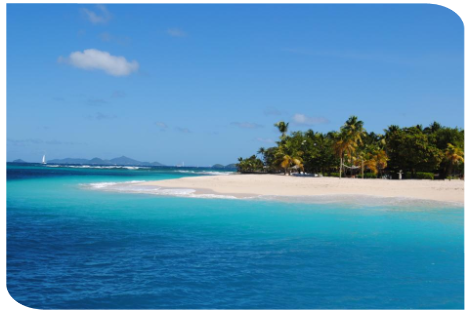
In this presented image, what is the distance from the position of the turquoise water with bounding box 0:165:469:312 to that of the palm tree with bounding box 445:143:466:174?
4720 centimetres

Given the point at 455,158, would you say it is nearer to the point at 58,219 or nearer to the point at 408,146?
the point at 408,146

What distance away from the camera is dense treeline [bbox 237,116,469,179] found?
63.4 meters

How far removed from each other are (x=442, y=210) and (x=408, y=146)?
4240cm

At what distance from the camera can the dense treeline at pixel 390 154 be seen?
63375mm

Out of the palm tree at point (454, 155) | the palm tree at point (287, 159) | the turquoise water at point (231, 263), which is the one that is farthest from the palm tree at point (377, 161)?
the turquoise water at point (231, 263)

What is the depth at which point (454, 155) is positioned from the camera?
204ft

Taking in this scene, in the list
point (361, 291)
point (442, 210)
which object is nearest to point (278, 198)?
point (442, 210)

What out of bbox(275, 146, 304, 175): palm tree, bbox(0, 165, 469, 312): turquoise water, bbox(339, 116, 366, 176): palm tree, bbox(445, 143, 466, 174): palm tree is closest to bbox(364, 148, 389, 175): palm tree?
bbox(339, 116, 366, 176): palm tree

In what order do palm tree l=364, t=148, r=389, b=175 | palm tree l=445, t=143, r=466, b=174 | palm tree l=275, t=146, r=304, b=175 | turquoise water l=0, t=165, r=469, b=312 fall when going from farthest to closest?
palm tree l=275, t=146, r=304, b=175 → palm tree l=364, t=148, r=389, b=175 → palm tree l=445, t=143, r=466, b=174 → turquoise water l=0, t=165, r=469, b=312

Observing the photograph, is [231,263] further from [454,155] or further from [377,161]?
[454,155]

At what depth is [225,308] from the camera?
822 cm

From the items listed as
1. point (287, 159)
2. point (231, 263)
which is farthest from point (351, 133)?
point (231, 263)

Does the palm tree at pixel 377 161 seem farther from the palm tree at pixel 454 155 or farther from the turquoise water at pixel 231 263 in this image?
the turquoise water at pixel 231 263

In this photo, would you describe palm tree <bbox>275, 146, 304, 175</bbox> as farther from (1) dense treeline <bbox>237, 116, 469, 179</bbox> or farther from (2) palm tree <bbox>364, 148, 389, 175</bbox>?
(2) palm tree <bbox>364, 148, 389, 175</bbox>
